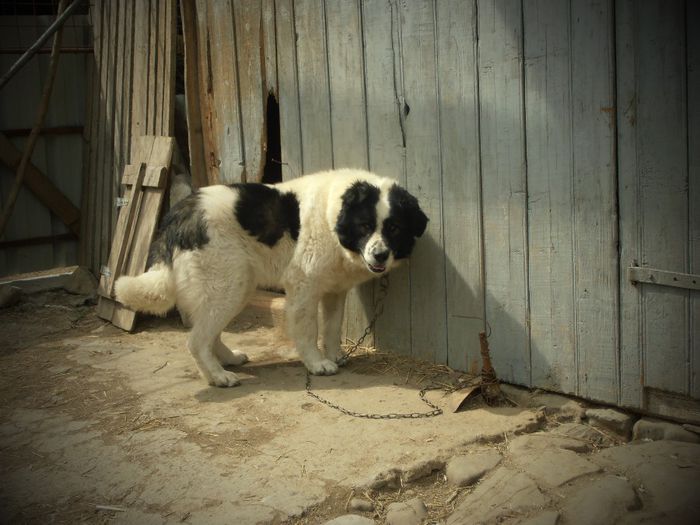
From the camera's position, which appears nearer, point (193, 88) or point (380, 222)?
point (380, 222)

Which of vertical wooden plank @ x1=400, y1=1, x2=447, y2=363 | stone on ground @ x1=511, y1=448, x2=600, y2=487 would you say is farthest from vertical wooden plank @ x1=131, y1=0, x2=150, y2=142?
stone on ground @ x1=511, y1=448, x2=600, y2=487

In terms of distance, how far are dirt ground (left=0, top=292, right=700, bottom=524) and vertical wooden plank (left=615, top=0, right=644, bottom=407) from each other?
0.61 metres

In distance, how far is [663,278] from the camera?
3848 mm

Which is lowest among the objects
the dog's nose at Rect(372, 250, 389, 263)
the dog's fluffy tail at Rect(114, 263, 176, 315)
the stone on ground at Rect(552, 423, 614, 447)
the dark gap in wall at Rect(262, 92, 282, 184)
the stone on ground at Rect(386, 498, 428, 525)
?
the stone on ground at Rect(386, 498, 428, 525)

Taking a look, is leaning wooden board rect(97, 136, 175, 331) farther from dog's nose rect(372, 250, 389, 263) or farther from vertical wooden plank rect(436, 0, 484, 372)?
vertical wooden plank rect(436, 0, 484, 372)

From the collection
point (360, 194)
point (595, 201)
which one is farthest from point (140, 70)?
point (595, 201)

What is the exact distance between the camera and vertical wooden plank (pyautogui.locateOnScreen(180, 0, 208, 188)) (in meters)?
6.86

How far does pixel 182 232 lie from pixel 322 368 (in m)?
1.45

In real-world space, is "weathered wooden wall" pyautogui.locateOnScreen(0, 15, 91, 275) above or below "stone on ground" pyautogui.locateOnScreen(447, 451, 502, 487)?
above

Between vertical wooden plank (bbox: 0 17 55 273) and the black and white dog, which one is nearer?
the black and white dog

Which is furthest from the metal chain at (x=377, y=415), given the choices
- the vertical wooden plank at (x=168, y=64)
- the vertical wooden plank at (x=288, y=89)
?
the vertical wooden plank at (x=168, y=64)

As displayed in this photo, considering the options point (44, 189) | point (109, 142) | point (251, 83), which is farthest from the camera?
point (44, 189)

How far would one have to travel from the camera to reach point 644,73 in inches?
149

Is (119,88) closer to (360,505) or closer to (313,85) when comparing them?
(313,85)
